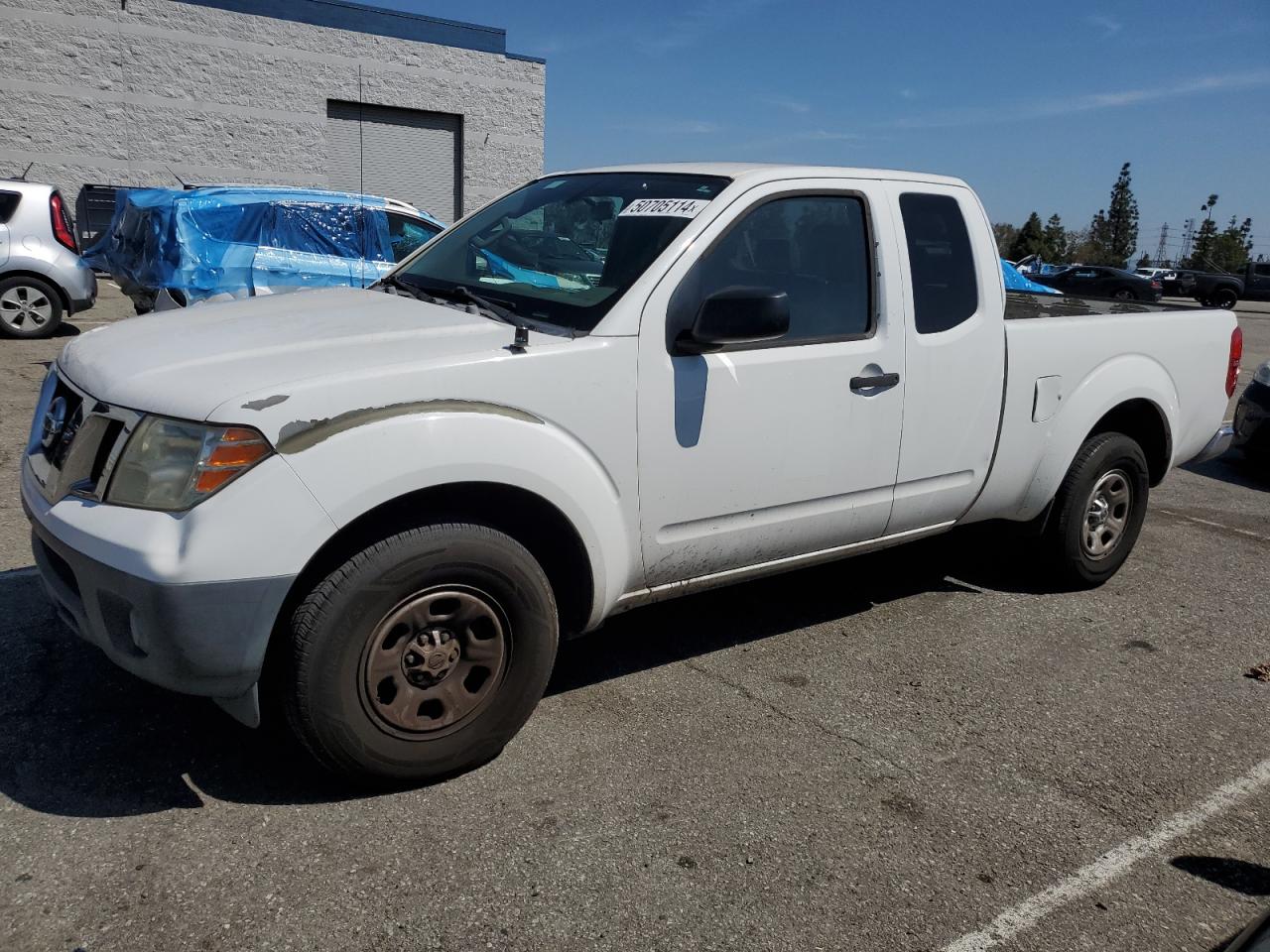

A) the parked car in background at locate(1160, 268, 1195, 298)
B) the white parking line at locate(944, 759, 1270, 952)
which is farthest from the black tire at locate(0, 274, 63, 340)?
the parked car in background at locate(1160, 268, 1195, 298)

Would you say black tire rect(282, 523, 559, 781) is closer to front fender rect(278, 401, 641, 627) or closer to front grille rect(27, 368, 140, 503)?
front fender rect(278, 401, 641, 627)

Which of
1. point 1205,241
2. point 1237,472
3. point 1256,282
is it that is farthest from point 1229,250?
point 1237,472

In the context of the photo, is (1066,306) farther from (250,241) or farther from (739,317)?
(250,241)

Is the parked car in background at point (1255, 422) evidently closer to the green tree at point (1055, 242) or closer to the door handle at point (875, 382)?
the door handle at point (875, 382)

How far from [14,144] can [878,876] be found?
2605 cm

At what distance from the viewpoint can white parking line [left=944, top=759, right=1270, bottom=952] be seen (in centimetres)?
261

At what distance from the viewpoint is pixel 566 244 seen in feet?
12.8

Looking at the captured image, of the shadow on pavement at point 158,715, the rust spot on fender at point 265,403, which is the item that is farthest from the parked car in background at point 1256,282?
the rust spot on fender at point 265,403

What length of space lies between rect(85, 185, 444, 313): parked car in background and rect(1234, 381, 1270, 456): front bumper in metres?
7.22

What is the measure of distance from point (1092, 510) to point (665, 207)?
2.75m

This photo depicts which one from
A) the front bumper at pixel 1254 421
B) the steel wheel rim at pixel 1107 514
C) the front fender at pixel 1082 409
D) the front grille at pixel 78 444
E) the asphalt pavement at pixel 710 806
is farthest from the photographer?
the front bumper at pixel 1254 421

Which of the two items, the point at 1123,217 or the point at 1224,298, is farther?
the point at 1123,217

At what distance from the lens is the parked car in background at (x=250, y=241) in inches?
400

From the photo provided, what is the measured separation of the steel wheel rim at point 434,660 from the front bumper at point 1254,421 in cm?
721
